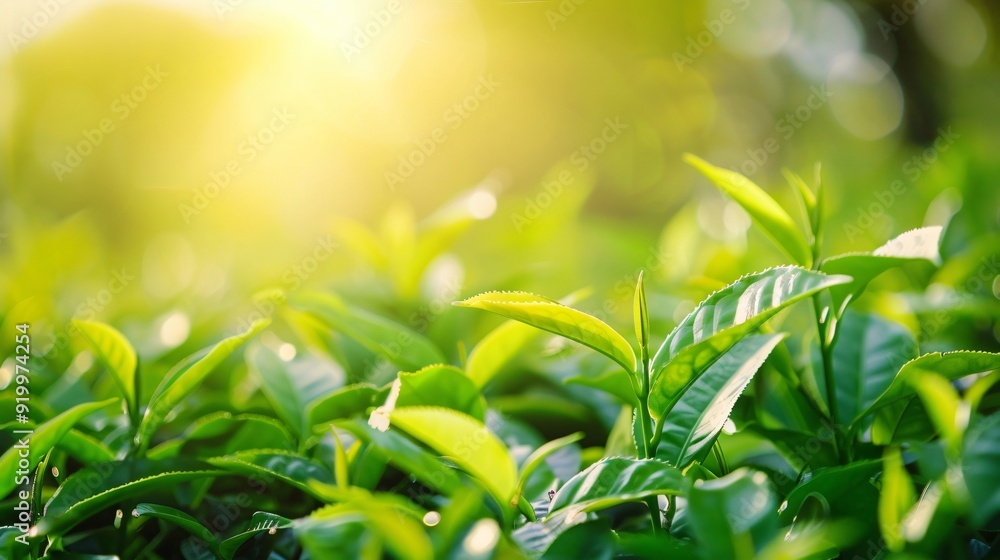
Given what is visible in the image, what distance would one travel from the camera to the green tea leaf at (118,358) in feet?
2.56

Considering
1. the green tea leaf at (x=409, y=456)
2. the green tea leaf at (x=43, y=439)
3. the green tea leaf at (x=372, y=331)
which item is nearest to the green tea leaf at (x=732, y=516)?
the green tea leaf at (x=409, y=456)

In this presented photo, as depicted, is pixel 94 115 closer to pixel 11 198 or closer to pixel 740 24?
pixel 11 198

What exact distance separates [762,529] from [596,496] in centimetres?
13

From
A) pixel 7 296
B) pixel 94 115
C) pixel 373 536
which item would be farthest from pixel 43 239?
pixel 373 536

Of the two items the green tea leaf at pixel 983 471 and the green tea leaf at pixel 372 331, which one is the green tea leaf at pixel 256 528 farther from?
the green tea leaf at pixel 983 471

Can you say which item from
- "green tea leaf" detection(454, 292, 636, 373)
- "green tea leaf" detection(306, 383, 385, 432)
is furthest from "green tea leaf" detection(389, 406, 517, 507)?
"green tea leaf" detection(306, 383, 385, 432)

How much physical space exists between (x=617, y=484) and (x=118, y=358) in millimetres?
622

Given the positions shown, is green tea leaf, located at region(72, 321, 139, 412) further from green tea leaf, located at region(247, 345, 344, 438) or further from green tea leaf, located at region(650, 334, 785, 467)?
green tea leaf, located at region(650, 334, 785, 467)

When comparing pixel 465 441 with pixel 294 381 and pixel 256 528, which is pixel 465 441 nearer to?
pixel 256 528

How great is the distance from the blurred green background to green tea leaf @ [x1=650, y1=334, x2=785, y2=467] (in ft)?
0.68

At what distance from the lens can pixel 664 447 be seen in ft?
2.12

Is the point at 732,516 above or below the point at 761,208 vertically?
below

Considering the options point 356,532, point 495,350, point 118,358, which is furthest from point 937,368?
point 118,358

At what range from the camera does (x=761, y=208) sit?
2.54 feet
